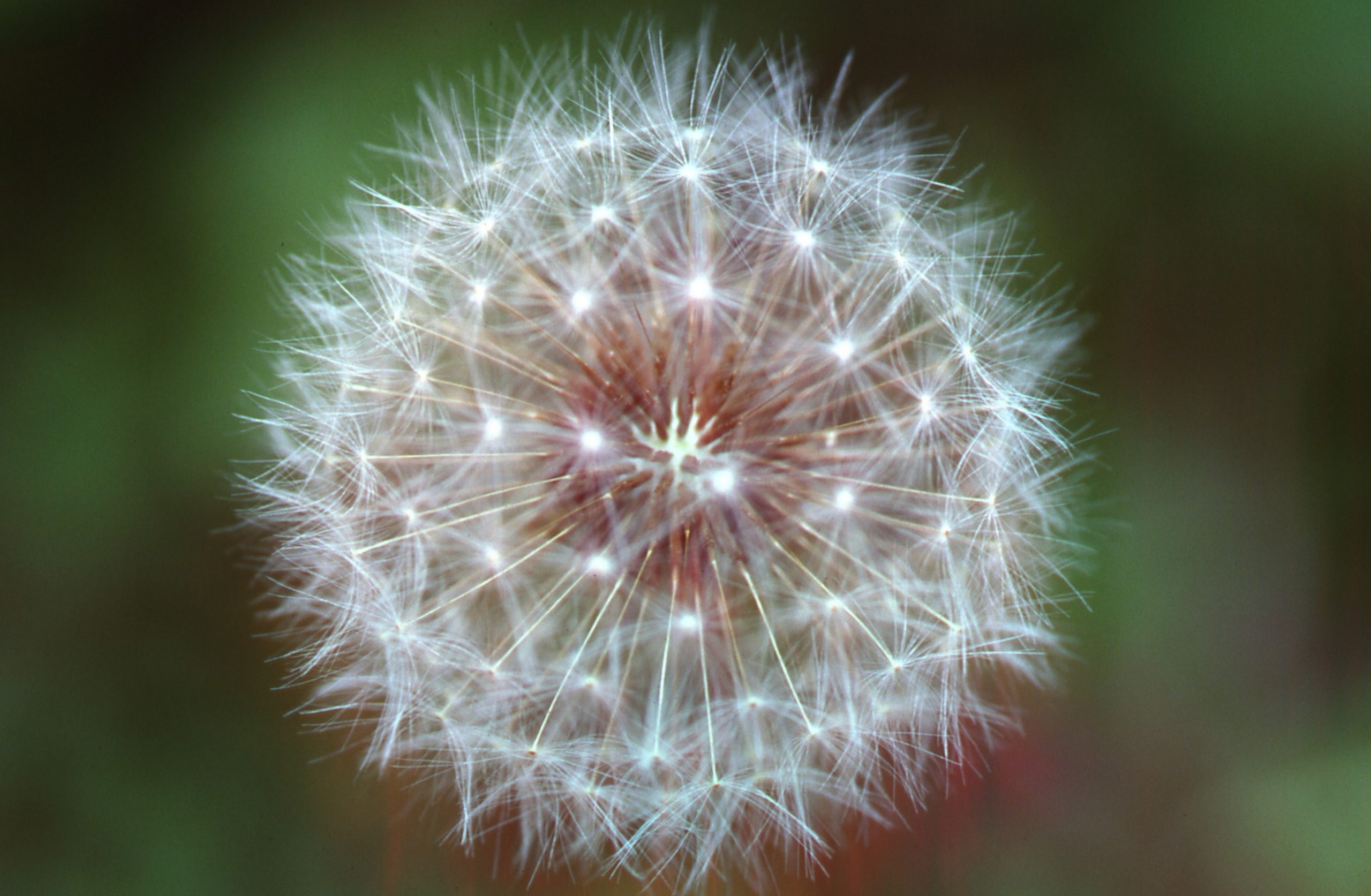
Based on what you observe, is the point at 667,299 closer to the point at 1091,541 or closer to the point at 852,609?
the point at 852,609

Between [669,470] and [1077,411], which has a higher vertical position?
[1077,411]

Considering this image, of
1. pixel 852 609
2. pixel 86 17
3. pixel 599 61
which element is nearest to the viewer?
pixel 852 609

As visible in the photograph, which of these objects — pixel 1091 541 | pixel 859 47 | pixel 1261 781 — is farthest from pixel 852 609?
pixel 859 47

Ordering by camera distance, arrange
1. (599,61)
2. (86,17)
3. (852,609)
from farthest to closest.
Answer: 1. (86,17)
2. (599,61)
3. (852,609)

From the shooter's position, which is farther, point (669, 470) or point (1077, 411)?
point (1077, 411)

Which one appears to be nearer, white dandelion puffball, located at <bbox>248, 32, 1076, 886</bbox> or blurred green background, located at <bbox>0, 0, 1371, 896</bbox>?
white dandelion puffball, located at <bbox>248, 32, 1076, 886</bbox>
